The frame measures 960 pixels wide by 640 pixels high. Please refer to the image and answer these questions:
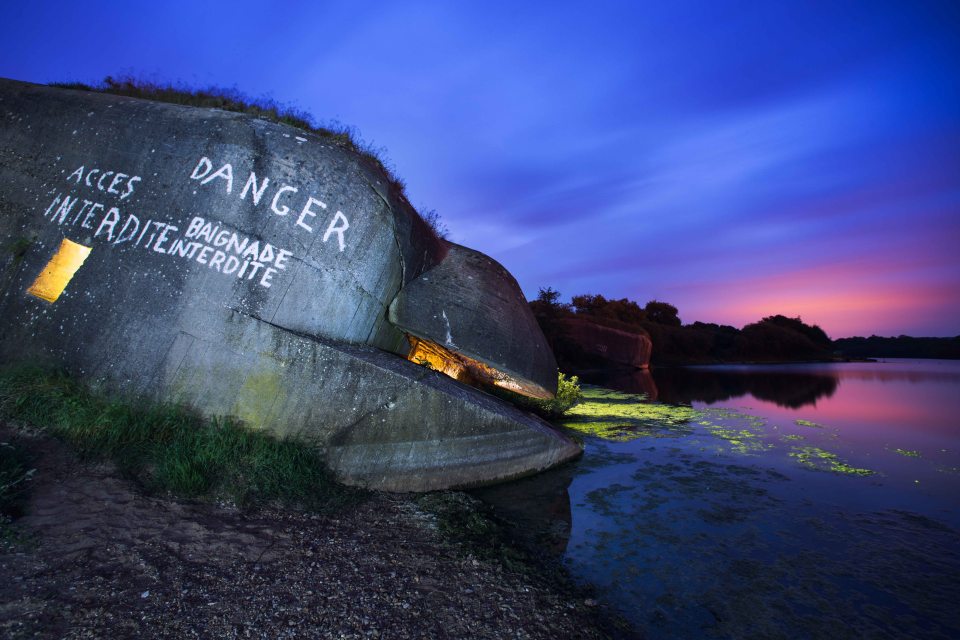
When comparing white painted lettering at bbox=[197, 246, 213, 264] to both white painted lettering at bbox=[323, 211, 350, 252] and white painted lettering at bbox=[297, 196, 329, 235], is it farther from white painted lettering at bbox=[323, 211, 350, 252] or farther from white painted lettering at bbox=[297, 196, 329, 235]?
white painted lettering at bbox=[323, 211, 350, 252]

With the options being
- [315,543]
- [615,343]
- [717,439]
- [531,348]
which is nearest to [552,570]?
[315,543]

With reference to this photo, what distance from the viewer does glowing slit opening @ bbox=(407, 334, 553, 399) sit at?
6762mm

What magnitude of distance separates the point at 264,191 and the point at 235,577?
3.77 m

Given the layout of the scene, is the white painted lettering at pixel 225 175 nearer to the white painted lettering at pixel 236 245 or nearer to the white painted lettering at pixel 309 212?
the white painted lettering at pixel 236 245

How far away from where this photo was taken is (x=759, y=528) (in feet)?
14.3

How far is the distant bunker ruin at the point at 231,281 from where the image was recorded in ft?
14.6

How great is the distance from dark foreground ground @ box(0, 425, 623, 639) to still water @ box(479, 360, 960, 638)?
82cm

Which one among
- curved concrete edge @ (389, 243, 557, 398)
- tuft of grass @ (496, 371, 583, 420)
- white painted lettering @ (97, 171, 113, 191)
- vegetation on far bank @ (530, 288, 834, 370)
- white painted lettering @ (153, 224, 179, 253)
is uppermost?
vegetation on far bank @ (530, 288, 834, 370)

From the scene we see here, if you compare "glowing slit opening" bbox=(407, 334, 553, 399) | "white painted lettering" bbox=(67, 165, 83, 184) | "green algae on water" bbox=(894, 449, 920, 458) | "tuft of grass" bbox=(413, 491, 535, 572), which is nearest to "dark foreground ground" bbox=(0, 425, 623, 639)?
"tuft of grass" bbox=(413, 491, 535, 572)

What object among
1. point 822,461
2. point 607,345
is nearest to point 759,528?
point 822,461

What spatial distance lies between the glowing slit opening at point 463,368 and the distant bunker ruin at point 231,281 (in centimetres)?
120

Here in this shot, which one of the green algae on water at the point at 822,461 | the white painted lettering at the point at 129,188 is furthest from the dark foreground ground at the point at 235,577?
the green algae on water at the point at 822,461

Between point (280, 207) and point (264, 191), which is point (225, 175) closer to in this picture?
point (264, 191)

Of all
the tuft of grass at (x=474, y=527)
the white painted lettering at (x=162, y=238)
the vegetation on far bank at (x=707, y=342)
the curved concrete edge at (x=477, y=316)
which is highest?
the vegetation on far bank at (x=707, y=342)
